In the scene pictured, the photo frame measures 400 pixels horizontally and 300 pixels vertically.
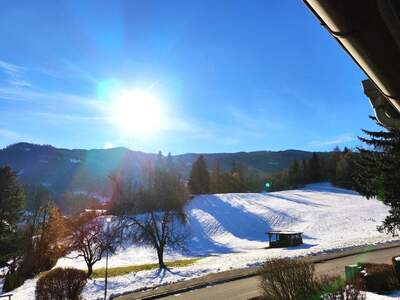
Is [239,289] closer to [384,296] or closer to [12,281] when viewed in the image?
[384,296]

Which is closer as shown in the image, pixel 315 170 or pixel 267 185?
pixel 267 185

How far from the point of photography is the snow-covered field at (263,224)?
47375 mm

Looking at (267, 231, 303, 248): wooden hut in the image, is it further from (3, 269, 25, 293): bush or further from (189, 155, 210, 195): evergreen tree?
(189, 155, 210, 195): evergreen tree

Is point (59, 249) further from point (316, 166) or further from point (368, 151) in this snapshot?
point (316, 166)

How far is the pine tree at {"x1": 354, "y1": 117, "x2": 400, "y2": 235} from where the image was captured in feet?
65.2

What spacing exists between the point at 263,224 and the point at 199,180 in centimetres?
4158

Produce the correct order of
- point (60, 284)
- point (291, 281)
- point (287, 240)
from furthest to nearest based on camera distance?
point (287, 240) → point (60, 284) → point (291, 281)

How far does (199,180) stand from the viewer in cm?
11081

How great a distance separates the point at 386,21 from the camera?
213cm

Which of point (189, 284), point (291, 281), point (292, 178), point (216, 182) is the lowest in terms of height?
point (189, 284)

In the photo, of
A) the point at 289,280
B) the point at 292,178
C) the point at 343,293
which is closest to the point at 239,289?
the point at 289,280

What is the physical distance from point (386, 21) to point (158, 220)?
117 ft

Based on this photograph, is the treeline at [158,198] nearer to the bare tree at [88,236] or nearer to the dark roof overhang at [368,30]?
the bare tree at [88,236]

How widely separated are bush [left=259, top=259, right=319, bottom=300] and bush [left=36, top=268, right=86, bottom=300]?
7.92 metres
